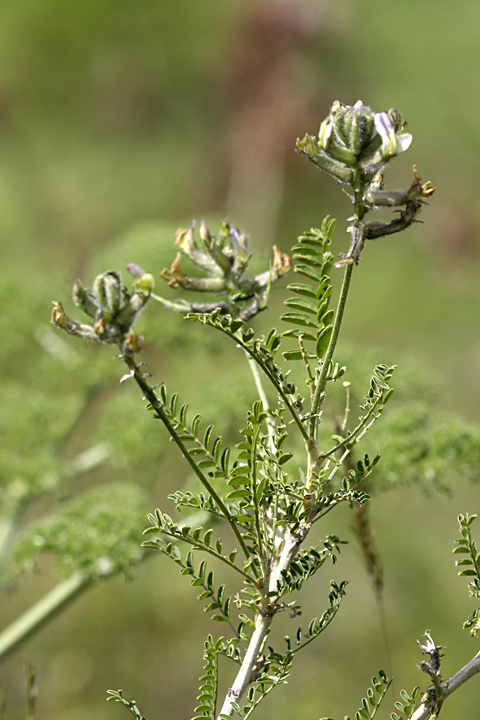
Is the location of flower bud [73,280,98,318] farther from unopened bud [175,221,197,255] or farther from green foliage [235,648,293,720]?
green foliage [235,648,293,720]

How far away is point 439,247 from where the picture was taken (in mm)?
4309

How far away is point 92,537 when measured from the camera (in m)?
1.29

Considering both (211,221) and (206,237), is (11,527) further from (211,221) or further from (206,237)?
(206,237)

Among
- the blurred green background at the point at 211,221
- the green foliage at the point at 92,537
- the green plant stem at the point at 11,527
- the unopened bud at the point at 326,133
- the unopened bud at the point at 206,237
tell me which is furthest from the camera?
the blurred green background at the point at 211,221

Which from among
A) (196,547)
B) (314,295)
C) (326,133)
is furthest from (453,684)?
(326,133)

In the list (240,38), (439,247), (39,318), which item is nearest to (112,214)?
(240,38)

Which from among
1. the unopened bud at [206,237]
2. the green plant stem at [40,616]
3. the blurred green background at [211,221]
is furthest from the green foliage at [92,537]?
the unopened bud at [206,237]

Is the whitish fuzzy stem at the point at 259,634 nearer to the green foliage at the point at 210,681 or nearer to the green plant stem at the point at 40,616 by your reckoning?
the green foliage at the point at 210,681

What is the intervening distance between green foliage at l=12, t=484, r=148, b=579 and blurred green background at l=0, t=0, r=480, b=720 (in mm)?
273

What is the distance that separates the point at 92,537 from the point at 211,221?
3.64 feet

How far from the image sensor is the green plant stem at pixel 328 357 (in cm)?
64

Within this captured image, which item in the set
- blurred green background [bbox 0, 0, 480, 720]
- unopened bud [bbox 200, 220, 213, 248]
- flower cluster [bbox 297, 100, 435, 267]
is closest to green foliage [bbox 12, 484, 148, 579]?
blurred green background [bbox 0, 0, 480, 720]

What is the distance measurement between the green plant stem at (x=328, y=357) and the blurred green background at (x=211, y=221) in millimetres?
930

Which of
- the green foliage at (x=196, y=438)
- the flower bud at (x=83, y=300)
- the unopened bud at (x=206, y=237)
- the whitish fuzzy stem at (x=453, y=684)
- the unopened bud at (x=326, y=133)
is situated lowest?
the whitish fuzzy stem at (x=453, y=684)
